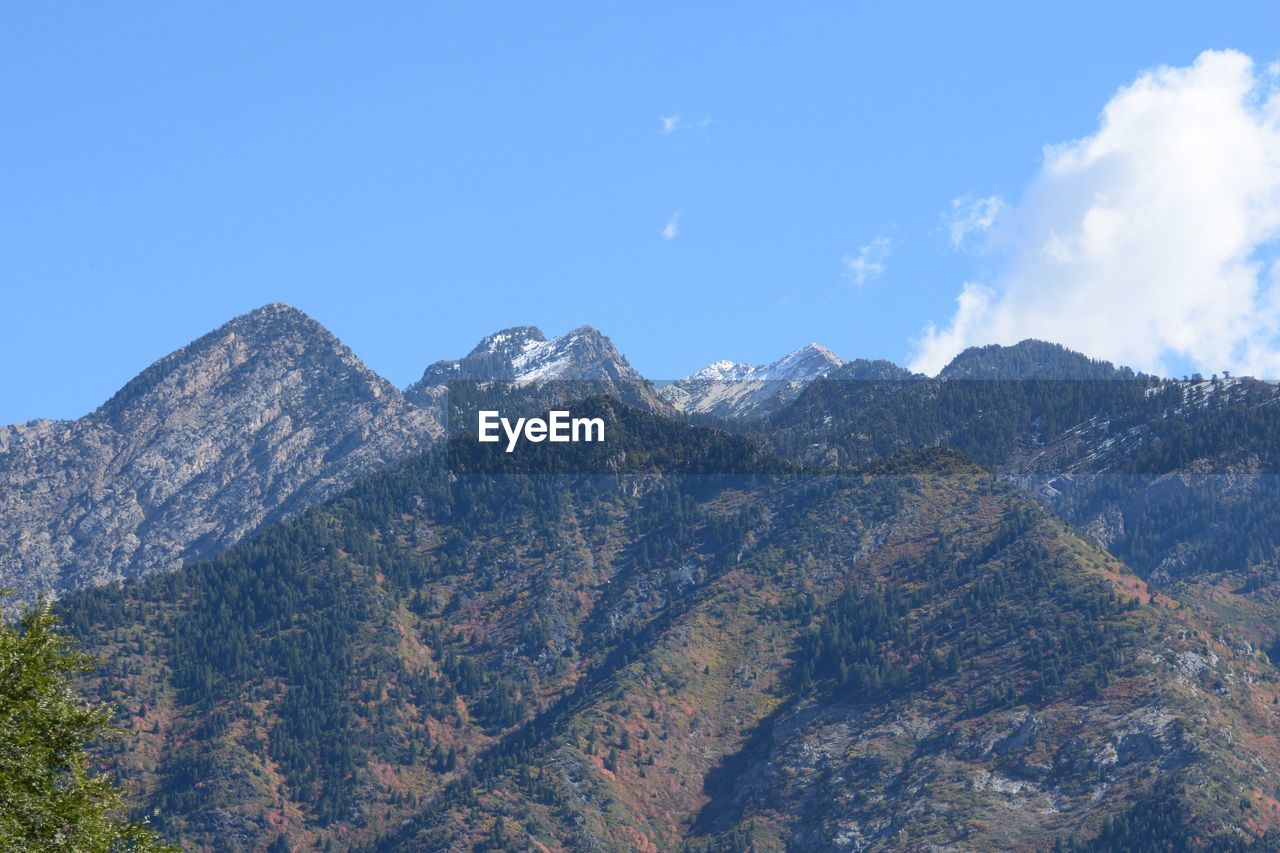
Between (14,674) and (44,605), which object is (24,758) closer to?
(14,674)

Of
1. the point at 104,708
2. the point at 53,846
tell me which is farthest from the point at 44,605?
the point at 53,846

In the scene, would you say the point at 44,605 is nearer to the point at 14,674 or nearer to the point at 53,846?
the point at 14,674

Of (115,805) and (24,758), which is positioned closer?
(24,758)

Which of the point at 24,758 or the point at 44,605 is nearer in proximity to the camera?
the point at 24,758

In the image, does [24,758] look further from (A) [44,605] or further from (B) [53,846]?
(A) [44,605]

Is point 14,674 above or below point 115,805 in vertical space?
above

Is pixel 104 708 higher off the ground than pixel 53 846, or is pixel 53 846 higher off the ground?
pixel 104 708

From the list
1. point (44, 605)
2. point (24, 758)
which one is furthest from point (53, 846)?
point (44, 605)
